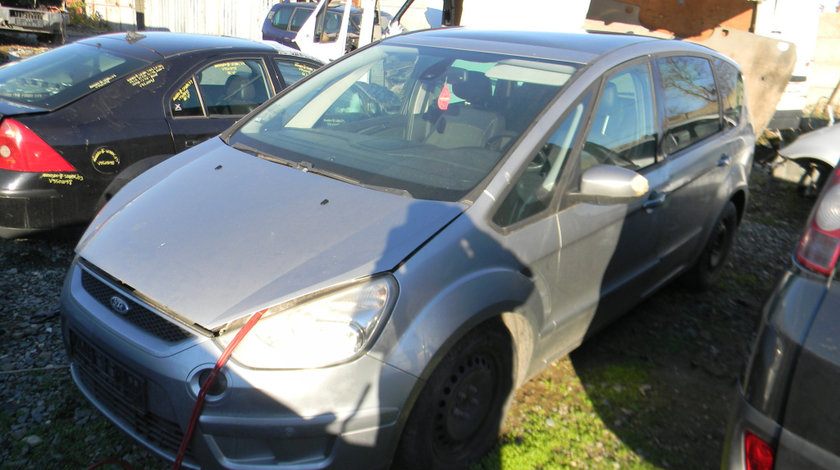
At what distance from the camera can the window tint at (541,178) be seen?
8.95 feet

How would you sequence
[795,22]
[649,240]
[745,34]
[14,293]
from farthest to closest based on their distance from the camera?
[795,22] < [745,34] < [14,293] < [649,240]

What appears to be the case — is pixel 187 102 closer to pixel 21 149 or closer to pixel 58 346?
pixel 21 149

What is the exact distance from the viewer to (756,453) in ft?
6.82

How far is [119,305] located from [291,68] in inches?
143

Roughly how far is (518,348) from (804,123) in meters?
9.54

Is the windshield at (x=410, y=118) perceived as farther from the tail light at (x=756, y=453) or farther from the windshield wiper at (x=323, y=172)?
the tail light at (x=756, y=453)

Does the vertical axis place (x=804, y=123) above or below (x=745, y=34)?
below

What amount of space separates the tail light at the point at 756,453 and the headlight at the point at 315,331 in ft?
4.01

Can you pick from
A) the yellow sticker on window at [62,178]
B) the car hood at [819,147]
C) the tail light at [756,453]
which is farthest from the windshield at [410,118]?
→ the car hood at [819,147]

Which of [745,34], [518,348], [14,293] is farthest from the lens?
[745,34]

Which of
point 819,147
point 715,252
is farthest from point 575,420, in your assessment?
point 819,147

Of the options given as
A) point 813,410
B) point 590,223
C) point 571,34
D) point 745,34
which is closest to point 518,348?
point 590,223

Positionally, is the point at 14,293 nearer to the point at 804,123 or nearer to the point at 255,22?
the point at 804,123

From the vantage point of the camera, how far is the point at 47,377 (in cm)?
324
